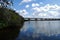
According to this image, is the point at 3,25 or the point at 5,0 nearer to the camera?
the point at 5,0

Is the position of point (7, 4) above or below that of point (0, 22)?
above

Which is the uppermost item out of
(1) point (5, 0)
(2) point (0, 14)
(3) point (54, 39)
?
(1) point (5, 0)

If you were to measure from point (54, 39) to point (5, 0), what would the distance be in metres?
23.2

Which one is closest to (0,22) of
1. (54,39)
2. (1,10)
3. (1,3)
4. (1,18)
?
(1,18)

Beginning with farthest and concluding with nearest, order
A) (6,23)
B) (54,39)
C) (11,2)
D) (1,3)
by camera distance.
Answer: (6,23) < (11,2) < (1,3) < (54,39)

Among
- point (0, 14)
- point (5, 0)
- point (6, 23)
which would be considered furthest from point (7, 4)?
point (6, 23)

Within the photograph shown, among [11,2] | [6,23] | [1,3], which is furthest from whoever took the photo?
[6,23]

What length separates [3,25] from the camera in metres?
58.2

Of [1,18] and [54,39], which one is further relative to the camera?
[1,18]

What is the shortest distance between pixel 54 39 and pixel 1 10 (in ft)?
78.9

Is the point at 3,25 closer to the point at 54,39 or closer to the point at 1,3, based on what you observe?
the point at 1,3

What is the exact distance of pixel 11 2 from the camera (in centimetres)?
5522

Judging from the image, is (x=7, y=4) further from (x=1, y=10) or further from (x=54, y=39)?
(x=54, y=39)

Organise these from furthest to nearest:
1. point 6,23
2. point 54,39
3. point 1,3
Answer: point 6,23 → point 1,3 → point 54,39
